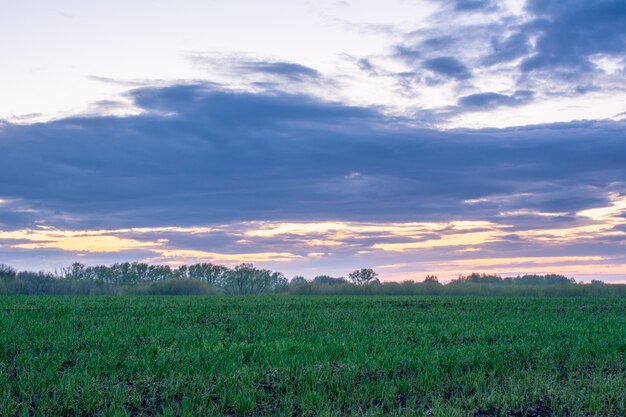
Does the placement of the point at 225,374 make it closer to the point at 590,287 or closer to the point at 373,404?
the point at 373,404

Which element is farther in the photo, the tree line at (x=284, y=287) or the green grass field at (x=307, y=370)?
the tree line at (x=284, y=287)

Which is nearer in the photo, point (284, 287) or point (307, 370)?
point (307, 370)

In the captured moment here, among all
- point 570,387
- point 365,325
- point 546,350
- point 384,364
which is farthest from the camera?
point 365,325

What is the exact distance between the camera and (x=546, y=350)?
1541 cm

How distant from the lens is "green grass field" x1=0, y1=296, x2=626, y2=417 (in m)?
9.82

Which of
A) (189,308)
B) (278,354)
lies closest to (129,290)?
(189,308)

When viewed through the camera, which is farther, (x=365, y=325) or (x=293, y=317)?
(x=293, y=317)

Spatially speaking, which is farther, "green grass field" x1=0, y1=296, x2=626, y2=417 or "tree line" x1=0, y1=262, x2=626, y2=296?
"tree line" x1=0, y1=262, x2=626, y2=296

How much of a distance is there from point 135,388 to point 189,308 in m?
19.6

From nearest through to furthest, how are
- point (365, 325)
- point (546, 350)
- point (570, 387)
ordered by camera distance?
point (570, 387) → point (546, 350) → point (365, 325)

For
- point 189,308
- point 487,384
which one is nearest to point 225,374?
point 487,384

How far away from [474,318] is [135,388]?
1802 cm

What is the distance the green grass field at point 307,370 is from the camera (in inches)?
387

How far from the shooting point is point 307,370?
11883 millimetres
